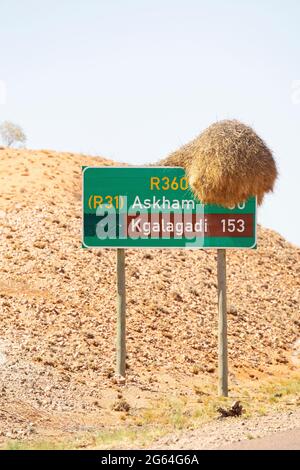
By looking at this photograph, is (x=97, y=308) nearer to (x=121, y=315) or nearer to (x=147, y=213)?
(x=121, y=315)

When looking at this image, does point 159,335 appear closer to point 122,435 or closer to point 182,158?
point 182,158

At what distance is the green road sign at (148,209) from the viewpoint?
1925cm

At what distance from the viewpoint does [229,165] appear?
18453 millimetres

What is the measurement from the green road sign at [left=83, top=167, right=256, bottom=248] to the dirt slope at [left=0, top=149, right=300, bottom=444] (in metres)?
3.31

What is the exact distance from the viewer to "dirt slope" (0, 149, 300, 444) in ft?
63.3

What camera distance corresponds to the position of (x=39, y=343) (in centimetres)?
2055

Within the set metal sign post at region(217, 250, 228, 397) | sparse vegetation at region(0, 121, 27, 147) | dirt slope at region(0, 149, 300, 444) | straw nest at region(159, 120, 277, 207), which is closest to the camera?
straw nest at region(159, 120, 277, 207)

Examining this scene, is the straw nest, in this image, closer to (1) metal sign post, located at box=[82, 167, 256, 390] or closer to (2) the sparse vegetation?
(1) metal sign post, located at box=[82, 167, 256, 390]

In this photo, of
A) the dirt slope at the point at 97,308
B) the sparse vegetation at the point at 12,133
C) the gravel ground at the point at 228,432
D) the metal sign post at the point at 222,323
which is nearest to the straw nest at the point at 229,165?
the metal sign post at the point at 222,323

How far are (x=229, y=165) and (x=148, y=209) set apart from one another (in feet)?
7.38

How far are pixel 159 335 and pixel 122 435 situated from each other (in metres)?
10.3

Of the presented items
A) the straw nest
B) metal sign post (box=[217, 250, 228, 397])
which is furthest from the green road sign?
metal sign post (box=[217, 250, 228, 397])

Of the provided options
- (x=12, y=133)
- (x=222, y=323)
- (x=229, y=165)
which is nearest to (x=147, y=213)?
(x=229, y=165)
